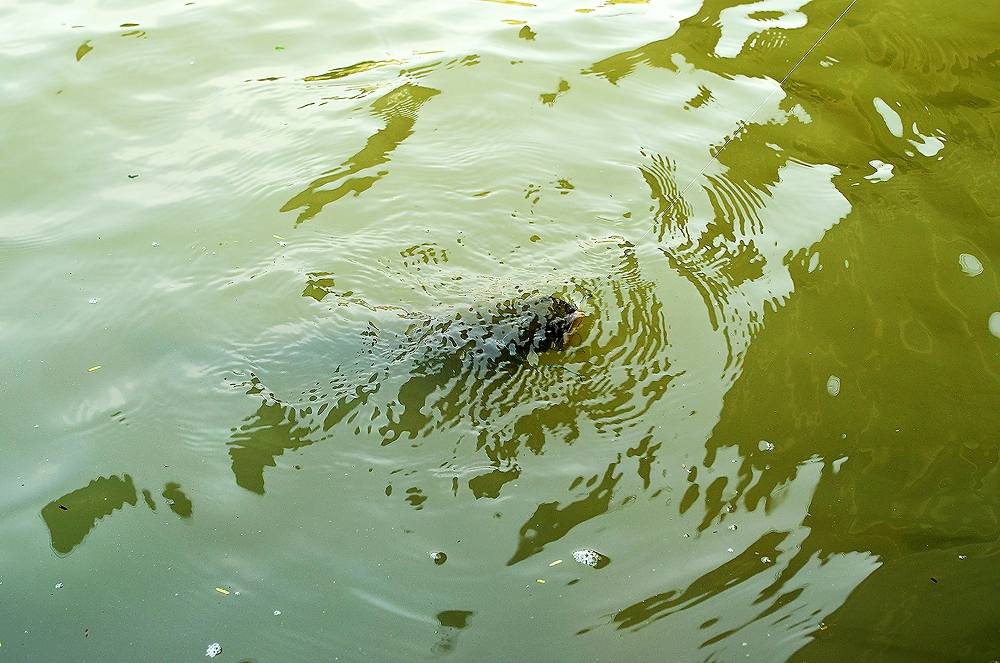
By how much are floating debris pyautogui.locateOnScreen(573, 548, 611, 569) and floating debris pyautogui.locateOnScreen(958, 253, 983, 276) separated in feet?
8.49

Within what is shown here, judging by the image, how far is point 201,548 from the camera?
124 inches

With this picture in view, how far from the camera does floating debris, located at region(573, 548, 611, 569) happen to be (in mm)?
3092

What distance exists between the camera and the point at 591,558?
3109mm

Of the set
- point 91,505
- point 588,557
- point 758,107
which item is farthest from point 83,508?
point 758,107

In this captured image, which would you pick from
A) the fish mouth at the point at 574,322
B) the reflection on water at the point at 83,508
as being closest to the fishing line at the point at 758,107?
the fish mouth at the point at 574,322

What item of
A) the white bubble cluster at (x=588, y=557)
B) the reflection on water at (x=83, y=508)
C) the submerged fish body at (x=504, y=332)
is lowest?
the reflection on water at (x=83, y=508)

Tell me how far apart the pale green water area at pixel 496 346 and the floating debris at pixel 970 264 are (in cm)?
4

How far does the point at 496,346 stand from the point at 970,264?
101 inches

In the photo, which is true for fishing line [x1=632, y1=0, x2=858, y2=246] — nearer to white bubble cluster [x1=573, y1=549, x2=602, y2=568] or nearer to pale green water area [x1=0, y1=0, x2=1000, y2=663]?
pale green water area [x1=0, y1=0, x2=1000, y2=663]

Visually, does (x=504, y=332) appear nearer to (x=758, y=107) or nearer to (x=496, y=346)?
(x=496, y=346)

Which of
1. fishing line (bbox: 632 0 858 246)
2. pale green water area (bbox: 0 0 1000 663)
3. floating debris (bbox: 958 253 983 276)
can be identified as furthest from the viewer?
fishing line (bbox: 632 0 858 246)

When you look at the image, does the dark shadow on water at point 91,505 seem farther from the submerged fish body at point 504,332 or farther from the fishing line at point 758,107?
the fishing line at point 758,107

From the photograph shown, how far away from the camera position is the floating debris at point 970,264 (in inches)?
166

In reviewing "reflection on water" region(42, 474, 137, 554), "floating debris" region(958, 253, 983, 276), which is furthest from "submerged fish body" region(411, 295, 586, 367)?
"floating debris" region(958, 253, 983, 276)
